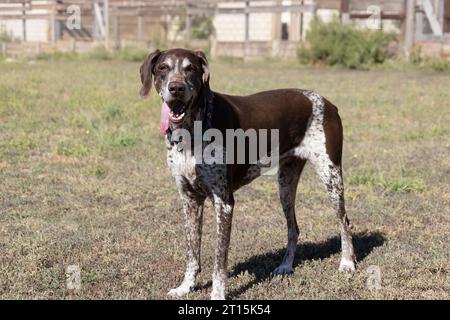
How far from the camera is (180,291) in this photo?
5.00 m

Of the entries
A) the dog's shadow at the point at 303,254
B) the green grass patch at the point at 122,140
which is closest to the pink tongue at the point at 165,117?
the dog's shadow at the point at 303,254

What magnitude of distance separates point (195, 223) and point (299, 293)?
99 centimetres

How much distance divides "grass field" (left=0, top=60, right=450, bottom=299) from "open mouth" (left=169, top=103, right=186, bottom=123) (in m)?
1.40

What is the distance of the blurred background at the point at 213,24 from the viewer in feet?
73.9

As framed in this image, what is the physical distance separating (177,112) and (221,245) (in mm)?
1068

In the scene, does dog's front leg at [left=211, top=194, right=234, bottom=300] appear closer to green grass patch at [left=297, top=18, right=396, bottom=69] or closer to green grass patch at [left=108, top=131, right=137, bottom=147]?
green grass patch at [left=108, top=131, right=137, bottom=147]

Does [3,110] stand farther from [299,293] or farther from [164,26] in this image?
[164,26]

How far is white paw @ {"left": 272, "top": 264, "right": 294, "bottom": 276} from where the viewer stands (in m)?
5.52

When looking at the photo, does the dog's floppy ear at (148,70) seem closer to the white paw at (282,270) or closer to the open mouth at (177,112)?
the open mouth at (177,112)

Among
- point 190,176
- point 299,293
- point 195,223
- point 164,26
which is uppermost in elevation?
point 164,26

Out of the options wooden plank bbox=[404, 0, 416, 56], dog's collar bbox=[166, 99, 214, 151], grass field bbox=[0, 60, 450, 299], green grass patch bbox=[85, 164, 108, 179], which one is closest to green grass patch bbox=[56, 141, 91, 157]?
grass field bbox=[0, 60, 450, 299]

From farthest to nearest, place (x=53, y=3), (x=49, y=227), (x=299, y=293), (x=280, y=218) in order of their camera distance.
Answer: (x=53, y=3) → (x=280, y=218) → (x=49, y=227) → (x=299, y=293)
